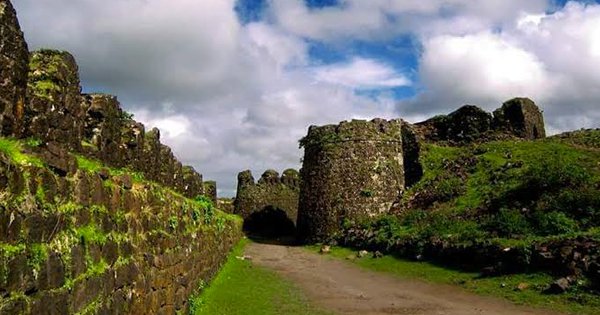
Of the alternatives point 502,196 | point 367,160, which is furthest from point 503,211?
point 367,160

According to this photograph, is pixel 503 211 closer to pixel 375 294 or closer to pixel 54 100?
pixel 375 294

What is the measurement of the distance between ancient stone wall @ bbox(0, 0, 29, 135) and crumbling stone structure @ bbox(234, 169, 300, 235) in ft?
143

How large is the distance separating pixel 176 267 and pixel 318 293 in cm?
667

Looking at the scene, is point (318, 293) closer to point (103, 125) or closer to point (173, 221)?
point (173, 221)

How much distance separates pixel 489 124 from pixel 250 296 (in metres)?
28.0

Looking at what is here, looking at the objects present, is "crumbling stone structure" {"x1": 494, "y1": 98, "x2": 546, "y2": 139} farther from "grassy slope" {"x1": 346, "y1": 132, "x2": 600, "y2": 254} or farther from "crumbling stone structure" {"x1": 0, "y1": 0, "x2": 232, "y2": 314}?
"crumbling stone structure" {"x1": 0, "y1": 0, "x2": 232, "y2": 314}

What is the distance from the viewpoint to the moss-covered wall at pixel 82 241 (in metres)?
3.89

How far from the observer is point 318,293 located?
16.2 meters

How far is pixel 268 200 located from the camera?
166ft

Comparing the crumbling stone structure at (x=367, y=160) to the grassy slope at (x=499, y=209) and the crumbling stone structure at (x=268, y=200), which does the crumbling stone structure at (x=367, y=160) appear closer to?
the grassy slope at (x=499, y=209)

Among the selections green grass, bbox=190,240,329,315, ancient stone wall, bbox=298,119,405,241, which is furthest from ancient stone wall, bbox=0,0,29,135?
ancient stone wall, bbox=298,119,405,241

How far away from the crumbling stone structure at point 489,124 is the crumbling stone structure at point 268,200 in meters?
16.2

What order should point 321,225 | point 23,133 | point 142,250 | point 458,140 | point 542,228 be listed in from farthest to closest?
point 458,140, point 321,225, point 542,228, point 142,250, point 23,133

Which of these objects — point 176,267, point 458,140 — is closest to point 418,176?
point 458,140
